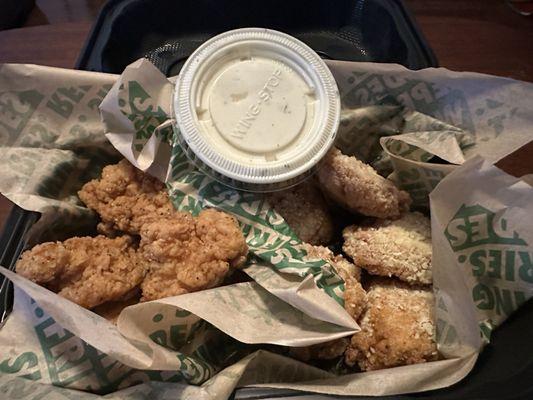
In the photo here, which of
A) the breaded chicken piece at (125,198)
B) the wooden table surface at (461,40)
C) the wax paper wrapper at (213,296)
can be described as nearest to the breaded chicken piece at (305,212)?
the wax paper wrapper at (213,296)

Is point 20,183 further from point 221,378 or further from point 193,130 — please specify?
point 221,378

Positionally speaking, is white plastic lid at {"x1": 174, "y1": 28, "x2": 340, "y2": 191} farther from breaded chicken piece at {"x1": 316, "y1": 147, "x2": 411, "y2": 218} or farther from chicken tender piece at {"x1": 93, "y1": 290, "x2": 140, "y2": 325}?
chicken tender piece at {"x1": 93, "y1": 290, "x2": 140, "y2": 325}

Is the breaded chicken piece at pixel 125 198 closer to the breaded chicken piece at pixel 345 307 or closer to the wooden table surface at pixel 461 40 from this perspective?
the breaded chicken piece at pixel 345 307

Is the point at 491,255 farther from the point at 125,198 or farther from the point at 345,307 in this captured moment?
the point at 125,198

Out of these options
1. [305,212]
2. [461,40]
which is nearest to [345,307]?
[305,212]

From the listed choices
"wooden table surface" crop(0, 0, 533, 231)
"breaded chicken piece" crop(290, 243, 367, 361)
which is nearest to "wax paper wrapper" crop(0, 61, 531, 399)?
"breaded chicken piece" crop(290, 243, 367, 361)

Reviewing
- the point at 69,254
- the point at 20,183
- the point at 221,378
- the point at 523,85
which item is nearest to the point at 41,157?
the point at 20,183
